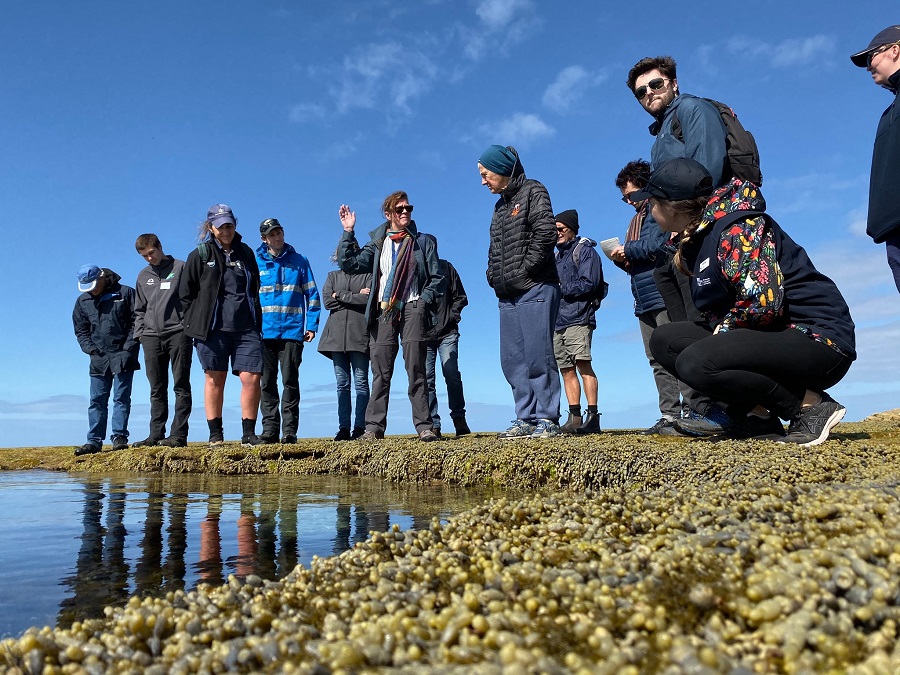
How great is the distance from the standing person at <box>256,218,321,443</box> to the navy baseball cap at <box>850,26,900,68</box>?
6588 mm

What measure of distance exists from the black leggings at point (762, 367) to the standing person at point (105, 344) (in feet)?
27.3

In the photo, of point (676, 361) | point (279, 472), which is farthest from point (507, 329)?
point (279, 472)

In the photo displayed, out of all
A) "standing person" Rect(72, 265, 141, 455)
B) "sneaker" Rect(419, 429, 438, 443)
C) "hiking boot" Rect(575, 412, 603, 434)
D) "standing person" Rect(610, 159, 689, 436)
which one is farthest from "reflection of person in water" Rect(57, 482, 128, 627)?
"standing person" Rect(72, 265, 141, 455)

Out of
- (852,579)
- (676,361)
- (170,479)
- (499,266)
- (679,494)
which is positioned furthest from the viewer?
(499,266)

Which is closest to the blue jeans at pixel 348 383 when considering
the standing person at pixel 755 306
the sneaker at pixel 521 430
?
the sneaker at pixel 521 430

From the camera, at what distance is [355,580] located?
2.16 m

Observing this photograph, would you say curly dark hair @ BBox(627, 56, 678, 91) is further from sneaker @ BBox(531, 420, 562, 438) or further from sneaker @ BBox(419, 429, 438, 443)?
sneaker @ BBox(419, 429, 438, 443)

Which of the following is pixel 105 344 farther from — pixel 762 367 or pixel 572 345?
pixel 762 367

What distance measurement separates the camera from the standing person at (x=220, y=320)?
809cm

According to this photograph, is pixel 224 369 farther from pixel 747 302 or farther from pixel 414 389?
pixel 747 302

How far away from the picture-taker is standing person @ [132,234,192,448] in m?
8.86

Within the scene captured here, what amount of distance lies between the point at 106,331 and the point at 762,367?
30.4ft

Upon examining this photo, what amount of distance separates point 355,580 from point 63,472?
787cm

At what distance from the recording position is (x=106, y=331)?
9938mm
